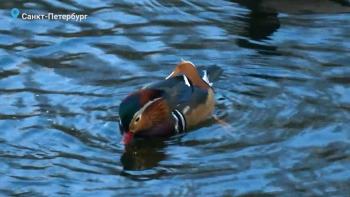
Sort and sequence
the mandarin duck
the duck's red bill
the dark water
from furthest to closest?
the mandarin duck, the duck's red bill, the dark water

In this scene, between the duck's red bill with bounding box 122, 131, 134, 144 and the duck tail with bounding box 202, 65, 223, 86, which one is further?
the duck tail with bounding box 202, 65, 223, 86

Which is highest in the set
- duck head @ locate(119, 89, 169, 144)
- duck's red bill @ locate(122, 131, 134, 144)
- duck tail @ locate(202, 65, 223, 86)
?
duck tail @ locate(202, 65, 223, 86)

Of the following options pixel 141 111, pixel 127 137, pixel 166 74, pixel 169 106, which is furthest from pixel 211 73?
pixel 127 137

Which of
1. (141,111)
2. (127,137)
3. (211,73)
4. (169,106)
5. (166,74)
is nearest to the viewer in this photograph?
(127,137)

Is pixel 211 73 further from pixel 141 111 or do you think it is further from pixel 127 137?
pixel 127 137

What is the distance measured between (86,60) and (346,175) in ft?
11.5

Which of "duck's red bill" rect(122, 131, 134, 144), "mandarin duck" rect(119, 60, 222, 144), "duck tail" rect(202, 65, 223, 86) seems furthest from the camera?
"duck tail" rect(202, 65, 223, 86)

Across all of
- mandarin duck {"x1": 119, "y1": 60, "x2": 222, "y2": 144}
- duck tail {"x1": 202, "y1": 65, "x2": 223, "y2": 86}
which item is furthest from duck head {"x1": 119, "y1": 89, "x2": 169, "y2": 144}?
duck tail {"x1": 202, "y1": 65, "x2": 223, "y2": 86}

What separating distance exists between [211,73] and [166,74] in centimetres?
58

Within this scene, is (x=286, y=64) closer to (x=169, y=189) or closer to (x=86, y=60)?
(x=86, y=60)

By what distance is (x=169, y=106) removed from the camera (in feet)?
29.2

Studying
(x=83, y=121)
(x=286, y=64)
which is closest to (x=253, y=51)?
(x=286, y=64)

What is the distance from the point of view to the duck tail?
941cm

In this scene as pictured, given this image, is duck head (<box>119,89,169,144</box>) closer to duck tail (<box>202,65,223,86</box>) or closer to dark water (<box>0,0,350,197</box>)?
dark water (<box>0,0,350,197</box>)
